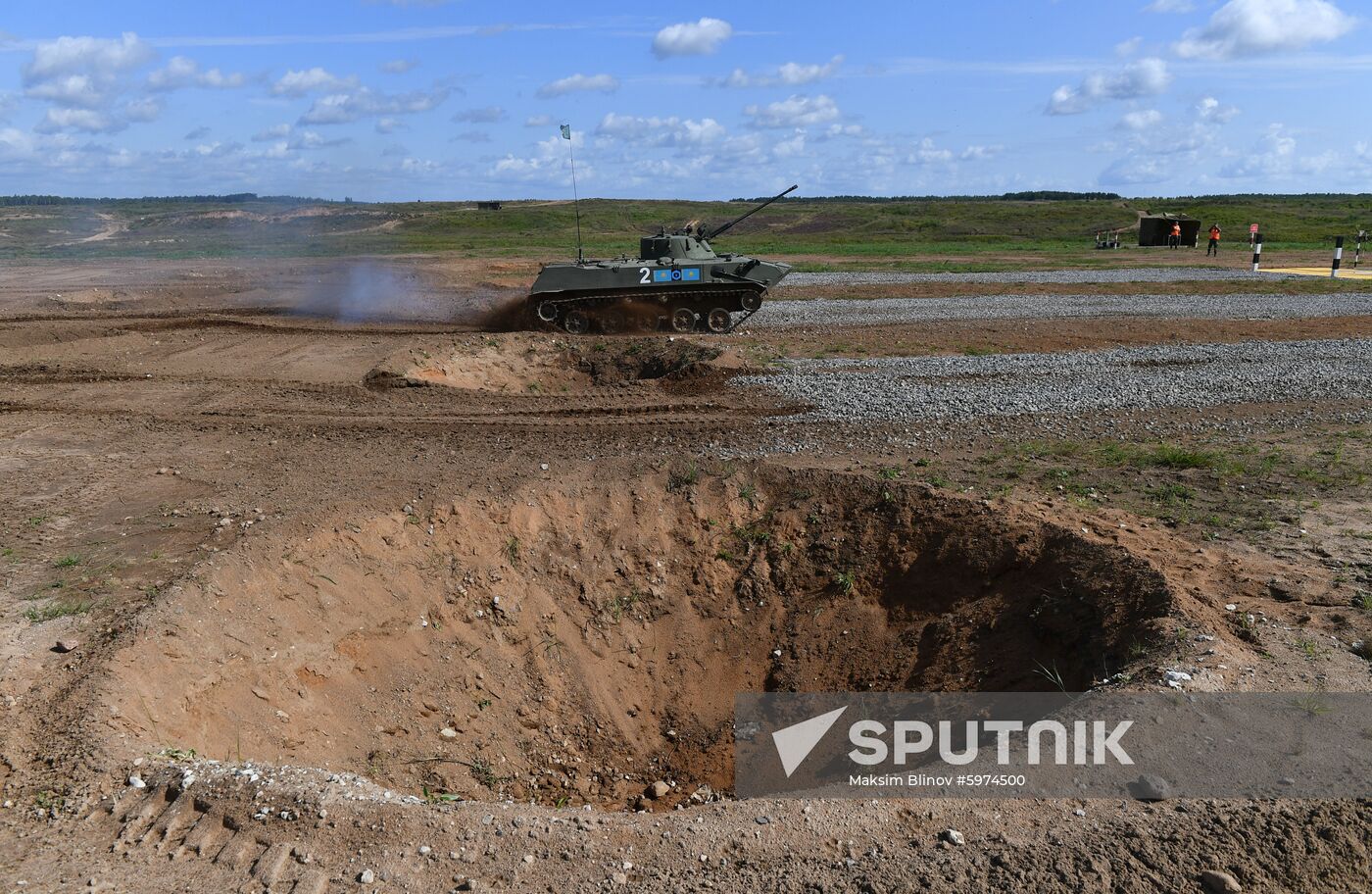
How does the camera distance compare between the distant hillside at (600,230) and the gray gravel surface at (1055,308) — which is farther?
the distant hillside at (600,230)

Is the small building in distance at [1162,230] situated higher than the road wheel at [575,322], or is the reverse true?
the small building in distance at [1162,230]

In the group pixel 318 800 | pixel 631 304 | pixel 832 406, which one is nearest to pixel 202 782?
pixel 318 800

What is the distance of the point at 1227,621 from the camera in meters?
6.57

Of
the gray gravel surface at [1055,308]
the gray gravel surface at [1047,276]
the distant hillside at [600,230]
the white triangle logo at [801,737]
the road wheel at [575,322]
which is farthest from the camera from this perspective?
the distant hillside at [600,230]

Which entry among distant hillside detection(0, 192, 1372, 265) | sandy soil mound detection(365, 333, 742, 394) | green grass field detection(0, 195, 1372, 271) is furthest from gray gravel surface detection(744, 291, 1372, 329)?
distant hillside detection(0, 192, 1372, 265)

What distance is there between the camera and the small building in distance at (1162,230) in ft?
156

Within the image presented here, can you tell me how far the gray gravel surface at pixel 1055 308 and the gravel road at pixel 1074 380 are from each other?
493 centimetres

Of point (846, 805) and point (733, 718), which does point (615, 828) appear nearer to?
point (846, 805)

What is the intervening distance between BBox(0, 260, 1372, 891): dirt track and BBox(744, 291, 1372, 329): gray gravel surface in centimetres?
993

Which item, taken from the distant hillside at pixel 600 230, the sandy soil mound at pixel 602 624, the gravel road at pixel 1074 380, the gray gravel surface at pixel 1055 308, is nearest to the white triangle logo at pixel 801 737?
the sandy soil mound at pixel 602 624

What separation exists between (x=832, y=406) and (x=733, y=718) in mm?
5686

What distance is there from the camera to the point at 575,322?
21.2 meters

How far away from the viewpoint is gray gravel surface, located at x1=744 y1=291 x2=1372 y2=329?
2195 cm

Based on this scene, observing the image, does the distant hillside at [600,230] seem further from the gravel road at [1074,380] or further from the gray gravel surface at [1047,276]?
the gravel road at [1074,380]
